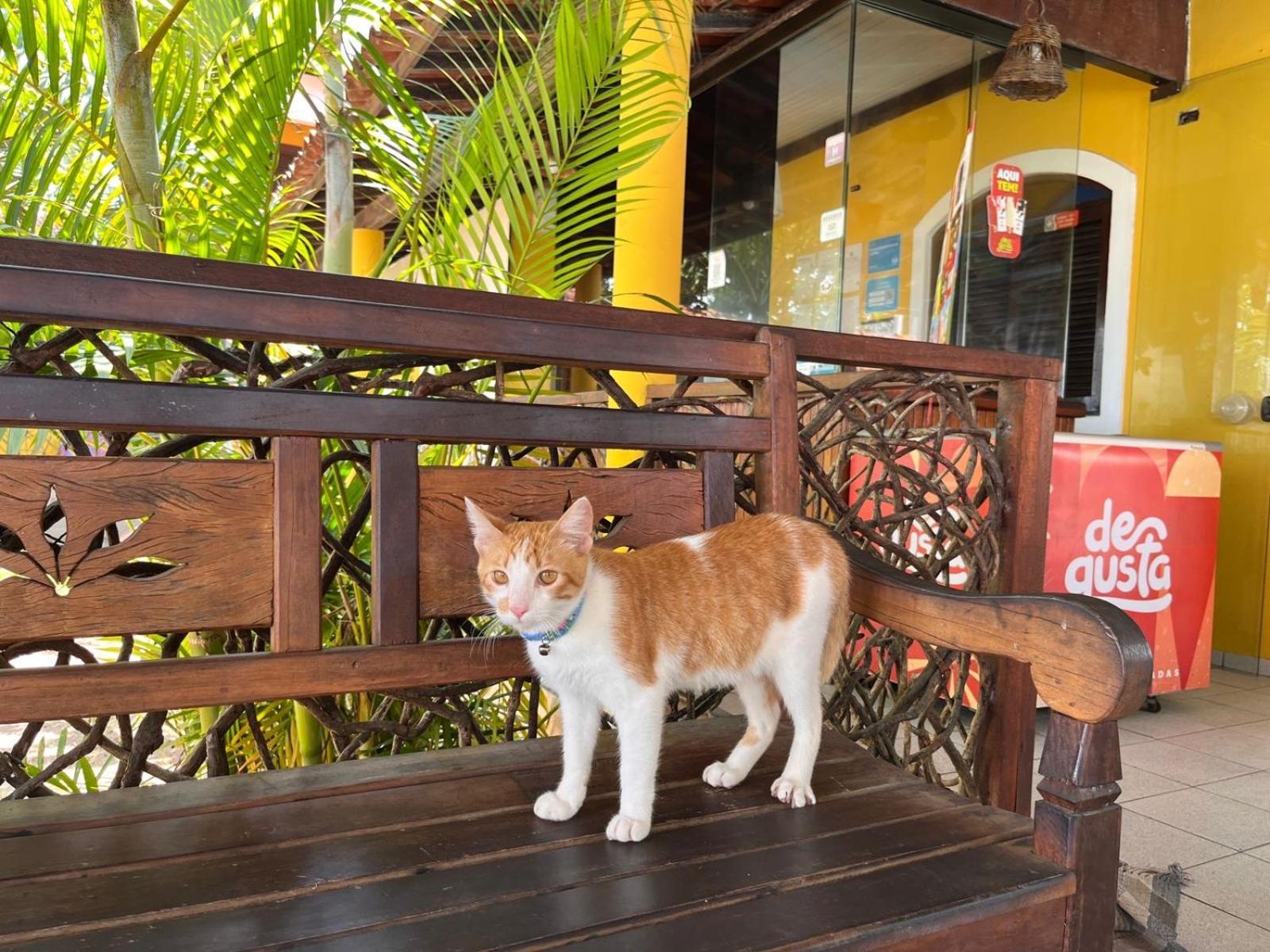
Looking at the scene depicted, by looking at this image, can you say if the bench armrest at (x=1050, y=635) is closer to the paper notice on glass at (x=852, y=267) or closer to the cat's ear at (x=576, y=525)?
the cat's ear at (x=576, y=525)

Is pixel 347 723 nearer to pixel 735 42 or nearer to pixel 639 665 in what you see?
pixel 639 665

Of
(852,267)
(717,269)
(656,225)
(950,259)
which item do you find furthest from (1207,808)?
(717,269)

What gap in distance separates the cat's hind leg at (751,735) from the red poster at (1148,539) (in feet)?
6.96

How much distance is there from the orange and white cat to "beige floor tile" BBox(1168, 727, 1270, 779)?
A: 93.2 inches

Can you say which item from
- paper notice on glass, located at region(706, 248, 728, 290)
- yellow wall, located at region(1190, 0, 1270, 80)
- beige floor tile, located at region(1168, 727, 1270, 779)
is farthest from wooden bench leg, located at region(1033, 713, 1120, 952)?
paper notice on glass, located at region(706, 248, 728, 290)

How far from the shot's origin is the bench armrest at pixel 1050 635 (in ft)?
Answer: 3.15

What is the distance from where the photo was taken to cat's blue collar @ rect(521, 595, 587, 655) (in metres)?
1.07

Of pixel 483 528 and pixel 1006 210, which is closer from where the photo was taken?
pixel 483 528

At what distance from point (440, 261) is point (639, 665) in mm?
955

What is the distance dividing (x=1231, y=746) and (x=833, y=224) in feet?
10.9

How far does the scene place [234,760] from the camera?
173 centimetres

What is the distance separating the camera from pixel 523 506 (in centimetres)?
129

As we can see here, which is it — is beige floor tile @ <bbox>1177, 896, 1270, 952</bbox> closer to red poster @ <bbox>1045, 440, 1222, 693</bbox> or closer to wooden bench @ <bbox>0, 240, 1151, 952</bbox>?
wooden bench @ <bbox>0, 240, 1151, 952</bbox>

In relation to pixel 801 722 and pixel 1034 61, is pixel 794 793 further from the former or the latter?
pixel 1034 61
